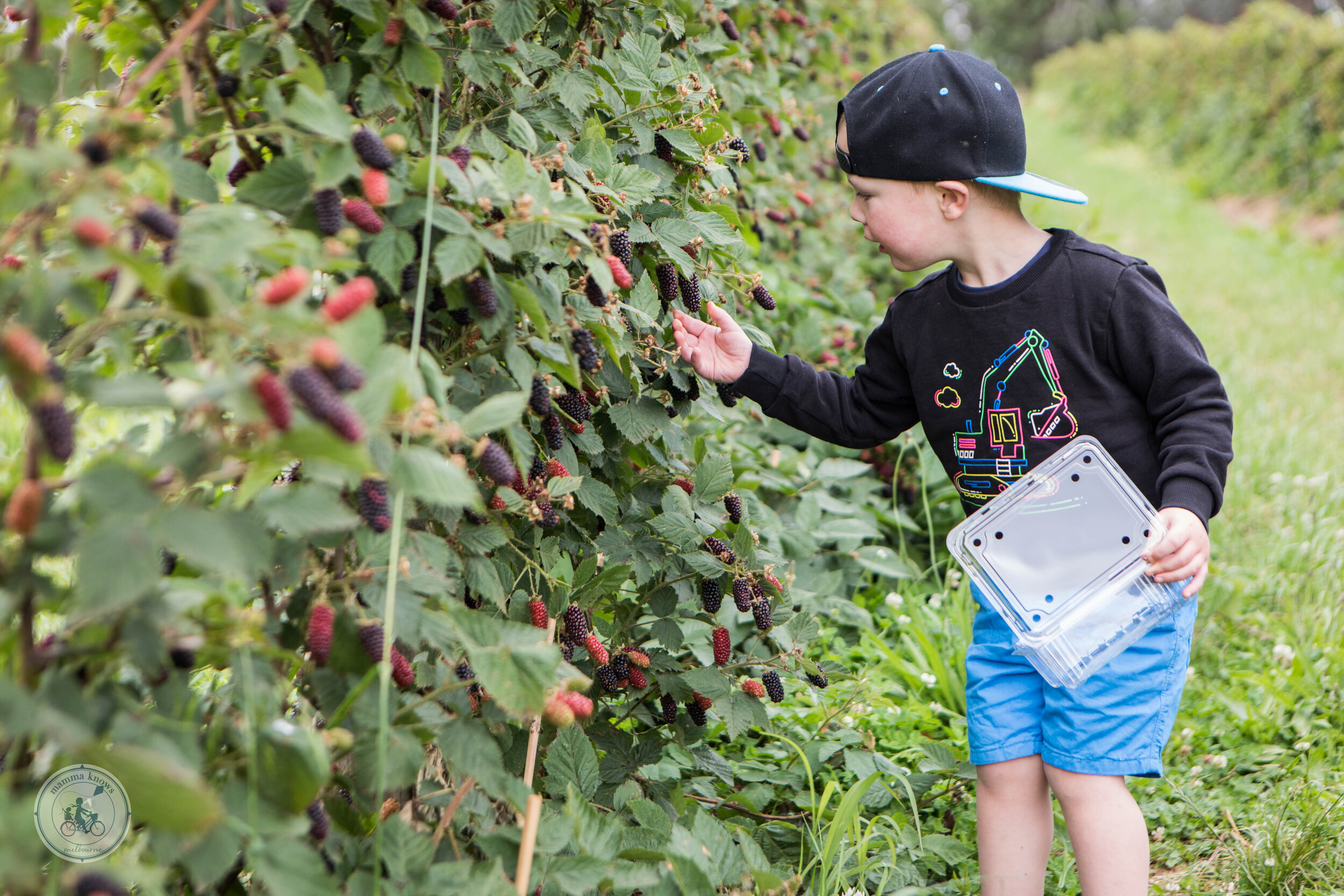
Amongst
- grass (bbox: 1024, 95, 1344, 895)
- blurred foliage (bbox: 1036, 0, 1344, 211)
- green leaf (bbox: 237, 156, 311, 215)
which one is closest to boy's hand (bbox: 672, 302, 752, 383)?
green leaf (bbox: 237, 156, 311, 215)

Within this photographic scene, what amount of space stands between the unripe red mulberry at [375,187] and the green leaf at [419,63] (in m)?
0.16

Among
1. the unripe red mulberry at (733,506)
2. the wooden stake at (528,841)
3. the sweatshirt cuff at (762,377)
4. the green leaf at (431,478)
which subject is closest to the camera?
the green leaf at (431,478)

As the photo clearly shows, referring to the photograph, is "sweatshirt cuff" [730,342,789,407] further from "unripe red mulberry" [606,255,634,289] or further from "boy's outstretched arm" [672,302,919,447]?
"unripe red mulberry" [606,255,634,289]

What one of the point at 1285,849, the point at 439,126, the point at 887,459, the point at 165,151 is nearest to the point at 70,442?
the point at 165,151

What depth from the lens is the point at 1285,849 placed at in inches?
69.0

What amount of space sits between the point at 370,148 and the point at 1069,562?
1.26 metres

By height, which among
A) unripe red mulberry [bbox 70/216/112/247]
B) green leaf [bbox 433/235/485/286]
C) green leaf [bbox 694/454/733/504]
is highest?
unripe red mulberry [bbox 70/216/112/247]

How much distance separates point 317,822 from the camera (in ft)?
2.98

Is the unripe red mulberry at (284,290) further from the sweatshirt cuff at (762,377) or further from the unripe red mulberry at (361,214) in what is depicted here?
the sweatshirt cuff at (762,377)

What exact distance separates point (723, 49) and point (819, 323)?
88 centimetres

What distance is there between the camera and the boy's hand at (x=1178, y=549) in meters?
1.43

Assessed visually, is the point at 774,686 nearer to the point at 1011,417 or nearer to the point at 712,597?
the point at 712,597

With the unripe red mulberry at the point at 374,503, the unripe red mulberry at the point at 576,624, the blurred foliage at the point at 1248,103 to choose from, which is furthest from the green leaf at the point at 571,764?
the blurred foliage at the point at 1248,103

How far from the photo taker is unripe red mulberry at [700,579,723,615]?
148cm
